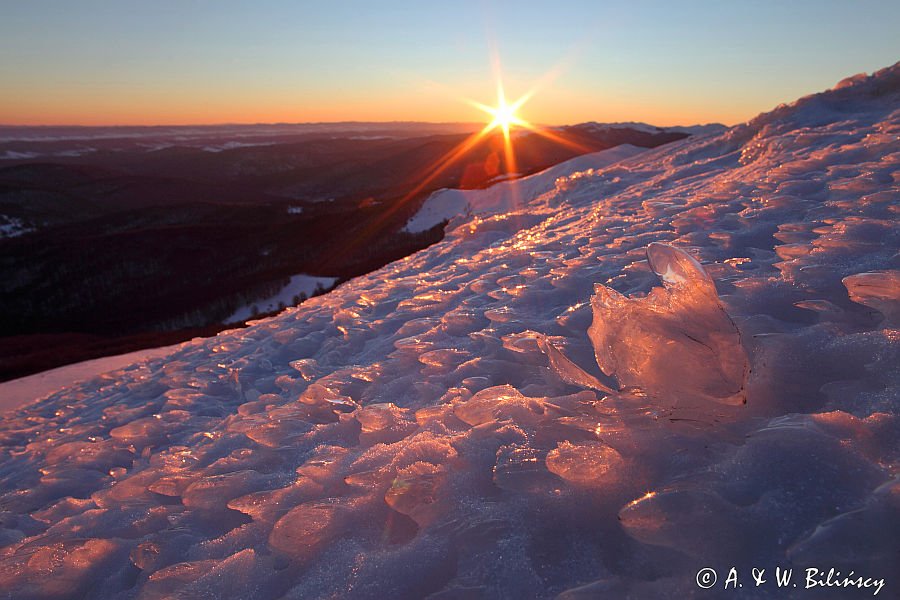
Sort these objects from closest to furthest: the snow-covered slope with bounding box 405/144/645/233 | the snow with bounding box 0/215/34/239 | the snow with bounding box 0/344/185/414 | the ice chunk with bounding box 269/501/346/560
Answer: the ice chunk with bounding box 269/501/346/560, the snow with bounding box 0/344/185/414, the snow-covered slope with bounding box 405/144/645/233, the snow with bounding box 0/215/34/239

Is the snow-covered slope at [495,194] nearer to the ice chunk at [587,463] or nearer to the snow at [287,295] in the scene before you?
the snow at [287,295]

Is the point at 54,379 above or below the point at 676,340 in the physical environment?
below

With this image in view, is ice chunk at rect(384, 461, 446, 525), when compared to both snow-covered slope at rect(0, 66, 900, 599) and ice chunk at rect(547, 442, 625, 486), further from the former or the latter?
ice chunk at rect(547, 442, 625, 486)

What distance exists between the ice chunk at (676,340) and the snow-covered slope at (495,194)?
27.1 m

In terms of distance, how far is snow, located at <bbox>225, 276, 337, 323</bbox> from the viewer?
27.7 metres

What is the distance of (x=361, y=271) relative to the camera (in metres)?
24.1

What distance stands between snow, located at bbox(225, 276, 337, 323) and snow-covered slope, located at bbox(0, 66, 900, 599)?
74.0 ft

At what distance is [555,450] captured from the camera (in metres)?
2.25

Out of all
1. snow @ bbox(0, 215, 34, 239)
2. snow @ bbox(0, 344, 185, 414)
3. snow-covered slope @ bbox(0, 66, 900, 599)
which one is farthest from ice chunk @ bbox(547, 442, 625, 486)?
snow @ bbox(0, 215, 34, 239)

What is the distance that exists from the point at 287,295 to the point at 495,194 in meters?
14.4

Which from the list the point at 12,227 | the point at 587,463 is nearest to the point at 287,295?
the point at 587,463

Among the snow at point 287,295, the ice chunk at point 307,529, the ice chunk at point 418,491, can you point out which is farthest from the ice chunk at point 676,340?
the snow at point 287,295

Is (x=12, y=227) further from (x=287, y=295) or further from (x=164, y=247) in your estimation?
(x=287, y=295)

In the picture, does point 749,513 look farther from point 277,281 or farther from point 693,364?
point 277,281
